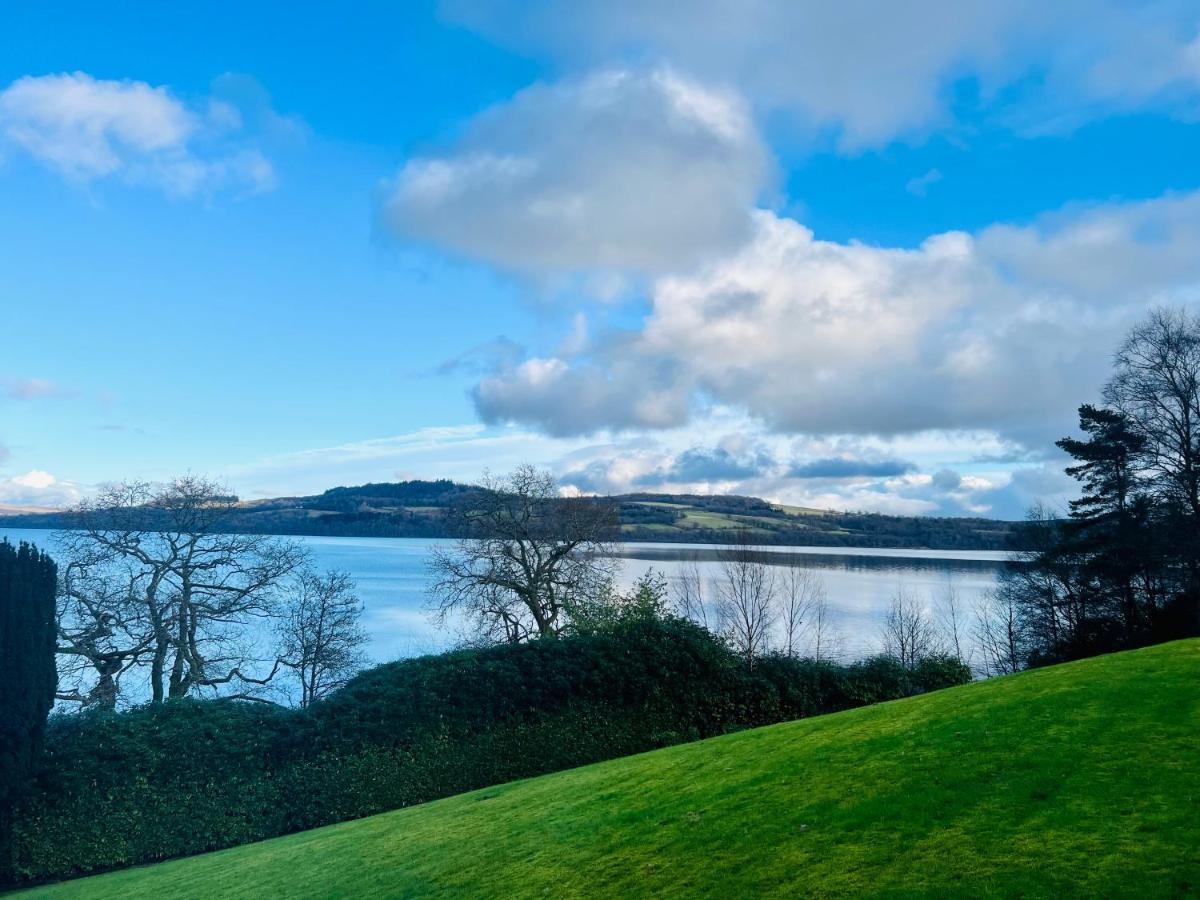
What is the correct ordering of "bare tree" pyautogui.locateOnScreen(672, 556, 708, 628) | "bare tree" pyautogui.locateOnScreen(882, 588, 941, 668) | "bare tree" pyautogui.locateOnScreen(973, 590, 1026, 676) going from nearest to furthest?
"bare tree" pyautogui.locateOnScreen(882, 588, 941, 668), "bare tree" pyautogui.locateOnScreen(672, 556, 708, 628), "bare tree" pyautogui.locateOnScreen(973, 590, 1026, 676)

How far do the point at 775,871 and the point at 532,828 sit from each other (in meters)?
4.80

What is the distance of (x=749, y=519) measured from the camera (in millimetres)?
120500

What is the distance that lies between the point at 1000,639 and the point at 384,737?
51.3 metres

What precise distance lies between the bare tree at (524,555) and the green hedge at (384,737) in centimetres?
984

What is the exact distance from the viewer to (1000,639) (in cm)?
5666

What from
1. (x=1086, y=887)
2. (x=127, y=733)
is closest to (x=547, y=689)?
(x=127, y=733)

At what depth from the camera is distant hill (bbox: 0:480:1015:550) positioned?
8431cm

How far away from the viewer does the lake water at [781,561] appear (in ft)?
165

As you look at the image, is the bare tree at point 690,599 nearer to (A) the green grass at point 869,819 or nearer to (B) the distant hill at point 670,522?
(B) the distant hill at point 670,522

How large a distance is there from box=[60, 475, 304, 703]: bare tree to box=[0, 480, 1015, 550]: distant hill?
40.9m

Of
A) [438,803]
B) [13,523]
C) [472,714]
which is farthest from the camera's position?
[13,523]

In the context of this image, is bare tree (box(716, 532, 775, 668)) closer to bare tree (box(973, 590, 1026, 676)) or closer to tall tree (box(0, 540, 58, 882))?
bare tree (box(973, 590, 1026, 676))

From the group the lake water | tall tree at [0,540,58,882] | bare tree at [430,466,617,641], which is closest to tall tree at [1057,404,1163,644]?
the lake water

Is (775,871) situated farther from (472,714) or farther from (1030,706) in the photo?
(472,714)
